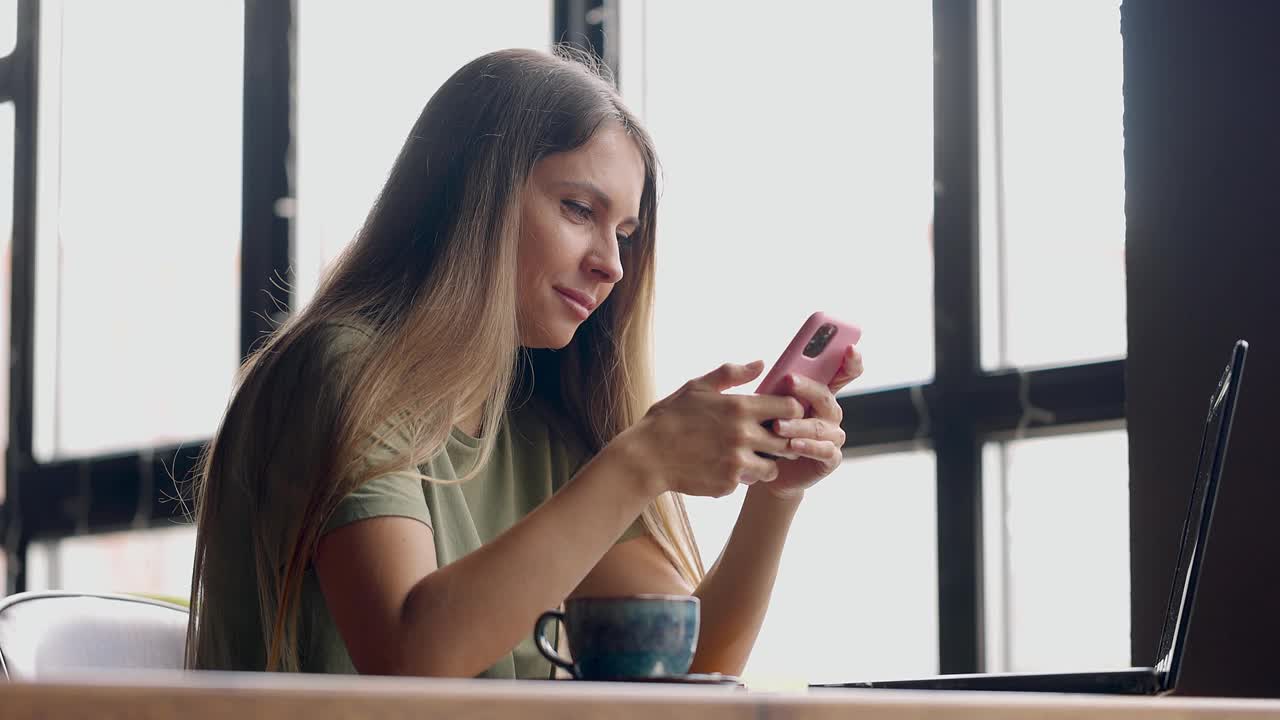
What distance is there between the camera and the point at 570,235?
1.47 m

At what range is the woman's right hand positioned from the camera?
112 centimetres

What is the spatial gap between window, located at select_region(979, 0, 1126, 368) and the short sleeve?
44.5 inches

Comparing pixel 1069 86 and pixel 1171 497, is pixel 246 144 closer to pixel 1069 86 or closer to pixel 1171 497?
pixel 1069 86

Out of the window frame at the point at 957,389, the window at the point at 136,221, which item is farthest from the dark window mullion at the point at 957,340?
the window at the point at 136,221

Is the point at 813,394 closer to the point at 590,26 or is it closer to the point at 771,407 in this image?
the point at 771,407

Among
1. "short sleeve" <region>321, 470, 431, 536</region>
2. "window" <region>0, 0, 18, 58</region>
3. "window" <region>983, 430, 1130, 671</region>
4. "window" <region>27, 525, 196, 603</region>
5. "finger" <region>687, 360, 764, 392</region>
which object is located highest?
"window" <region>0, 0, 18, 58</region>

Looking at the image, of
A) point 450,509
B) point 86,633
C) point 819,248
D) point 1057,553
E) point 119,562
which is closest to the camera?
point 86,633

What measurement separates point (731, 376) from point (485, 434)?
43 cm

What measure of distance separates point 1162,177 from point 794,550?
1024mm

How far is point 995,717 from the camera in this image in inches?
13.6

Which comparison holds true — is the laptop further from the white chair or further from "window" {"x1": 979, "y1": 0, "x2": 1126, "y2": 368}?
"window" {"x1": 979, "y1": 0, "x2": 1126, "y2": 368}

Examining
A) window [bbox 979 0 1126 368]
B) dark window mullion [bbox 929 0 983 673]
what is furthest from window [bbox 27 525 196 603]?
window [bbox 979 0 1126 368]

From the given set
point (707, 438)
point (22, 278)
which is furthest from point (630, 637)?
point (22, 278)

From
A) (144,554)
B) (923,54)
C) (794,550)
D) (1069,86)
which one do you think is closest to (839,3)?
(923,54)
